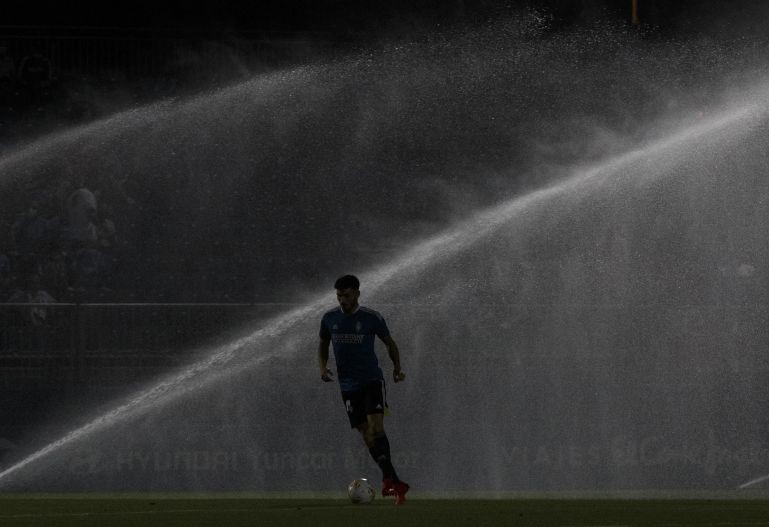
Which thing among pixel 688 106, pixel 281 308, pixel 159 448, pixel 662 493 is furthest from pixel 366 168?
pixel 662 493

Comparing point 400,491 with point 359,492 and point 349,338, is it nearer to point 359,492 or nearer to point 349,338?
point 359,492

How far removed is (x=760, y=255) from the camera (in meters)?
23.9

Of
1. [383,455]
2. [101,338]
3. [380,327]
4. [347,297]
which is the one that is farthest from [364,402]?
[101,338]

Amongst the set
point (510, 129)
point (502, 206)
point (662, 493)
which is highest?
point (510, 129)

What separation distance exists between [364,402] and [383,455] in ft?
1.48

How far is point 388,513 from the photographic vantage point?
10.5 metres

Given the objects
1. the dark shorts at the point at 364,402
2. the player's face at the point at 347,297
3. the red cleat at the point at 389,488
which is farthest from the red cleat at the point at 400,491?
the player's face at the point at 347,297

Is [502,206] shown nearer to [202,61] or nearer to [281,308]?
[202,61]

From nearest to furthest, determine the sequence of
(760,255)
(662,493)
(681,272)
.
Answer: (662,493) < (681,272) < (760,255)

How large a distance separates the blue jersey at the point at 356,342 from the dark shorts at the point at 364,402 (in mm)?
48

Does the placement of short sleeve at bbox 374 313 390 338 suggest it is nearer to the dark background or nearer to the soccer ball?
the soccer ball

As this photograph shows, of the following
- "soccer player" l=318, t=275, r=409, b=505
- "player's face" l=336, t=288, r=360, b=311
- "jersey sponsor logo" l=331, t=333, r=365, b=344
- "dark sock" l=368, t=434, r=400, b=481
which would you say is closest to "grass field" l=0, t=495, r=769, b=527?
A: "dark sock" l=368, t=434, r=400, b=481

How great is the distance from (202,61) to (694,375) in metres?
11.8

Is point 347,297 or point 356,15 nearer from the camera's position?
point 347,297
